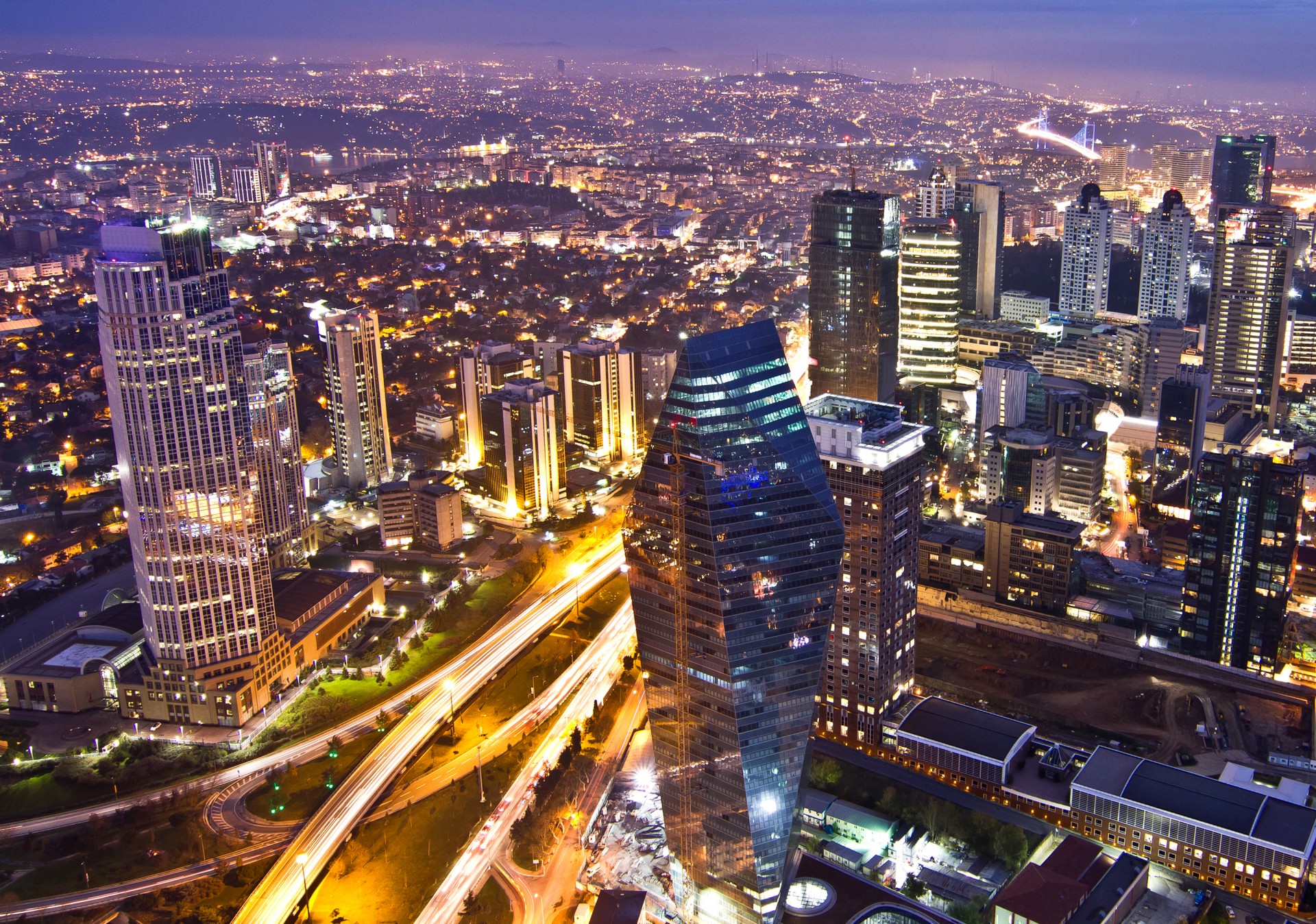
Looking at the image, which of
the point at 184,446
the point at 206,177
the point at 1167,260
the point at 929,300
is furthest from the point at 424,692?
the point at 206,177

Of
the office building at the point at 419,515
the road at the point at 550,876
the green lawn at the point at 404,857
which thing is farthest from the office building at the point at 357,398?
the road at the point at 550,876

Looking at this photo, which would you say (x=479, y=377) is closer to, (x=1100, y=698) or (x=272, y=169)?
(x=1100, y=698)

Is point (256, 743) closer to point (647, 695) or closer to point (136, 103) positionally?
point (647, 695)

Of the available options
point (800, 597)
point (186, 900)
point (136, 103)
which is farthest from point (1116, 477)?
point (136, 103)

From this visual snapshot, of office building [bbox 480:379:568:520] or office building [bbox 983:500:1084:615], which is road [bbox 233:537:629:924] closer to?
office building [bbox 480:379:568:520]

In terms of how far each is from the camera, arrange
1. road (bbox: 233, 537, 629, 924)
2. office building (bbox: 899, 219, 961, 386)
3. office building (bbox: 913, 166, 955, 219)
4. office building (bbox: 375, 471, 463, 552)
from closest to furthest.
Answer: road (bbox: 233, 537, 629, 924) < office building (bbox: 375, 471, 463, 552) < office building (bbox: 899, 219, 961, 386) < office building (bbox: 913, 166, 955, 219)

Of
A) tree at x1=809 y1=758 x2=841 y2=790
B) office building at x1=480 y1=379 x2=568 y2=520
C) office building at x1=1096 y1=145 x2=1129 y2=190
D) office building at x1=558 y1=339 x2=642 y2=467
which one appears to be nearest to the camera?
tree at x1=809 y1=758 x2=841 y2=790

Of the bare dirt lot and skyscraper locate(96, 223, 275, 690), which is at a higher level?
skyscraper locate(96, 223, 275, 690)

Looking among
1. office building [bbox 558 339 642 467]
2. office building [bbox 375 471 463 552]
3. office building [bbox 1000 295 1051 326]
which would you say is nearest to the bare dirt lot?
office building [bbox 375 471 463 552]
